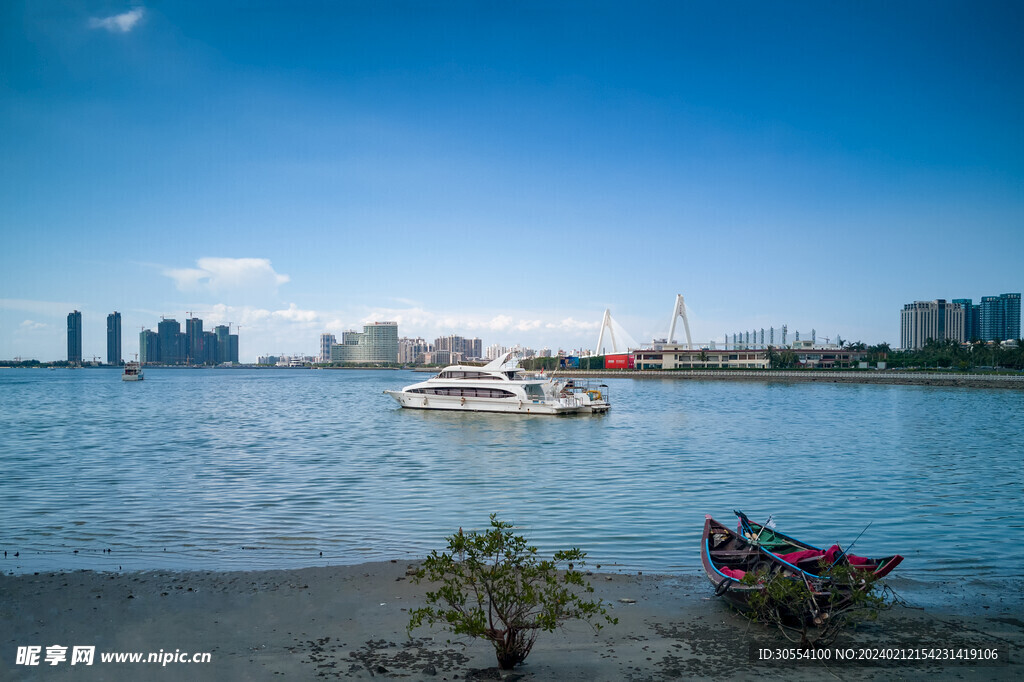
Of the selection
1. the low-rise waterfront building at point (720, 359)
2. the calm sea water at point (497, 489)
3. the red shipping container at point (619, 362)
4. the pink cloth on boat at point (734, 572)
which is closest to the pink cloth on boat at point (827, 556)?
the pink cloth on boat at point (734, 572)

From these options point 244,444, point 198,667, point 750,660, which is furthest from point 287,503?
point 244,444

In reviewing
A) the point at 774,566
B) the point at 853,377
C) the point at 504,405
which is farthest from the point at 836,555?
the point at 853,377

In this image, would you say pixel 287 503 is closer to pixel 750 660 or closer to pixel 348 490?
pixel 348 490

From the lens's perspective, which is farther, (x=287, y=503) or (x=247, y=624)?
(x=287, y=503)

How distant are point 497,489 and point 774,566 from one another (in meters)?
10.9

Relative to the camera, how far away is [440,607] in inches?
364

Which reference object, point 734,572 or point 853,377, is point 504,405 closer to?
point 734,572

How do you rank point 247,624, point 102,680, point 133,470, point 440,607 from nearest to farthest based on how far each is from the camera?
point 102,680, point 247,624, point 440,607, point 133,470

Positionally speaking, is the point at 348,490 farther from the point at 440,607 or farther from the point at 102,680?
the point at 102,680

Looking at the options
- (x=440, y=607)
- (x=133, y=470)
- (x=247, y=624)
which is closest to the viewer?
(x=247, y=624)

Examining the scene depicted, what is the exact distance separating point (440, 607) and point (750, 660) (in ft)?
13.5

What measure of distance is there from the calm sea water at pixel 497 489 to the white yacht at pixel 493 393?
5351 millimetres

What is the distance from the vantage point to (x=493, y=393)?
45.5 m

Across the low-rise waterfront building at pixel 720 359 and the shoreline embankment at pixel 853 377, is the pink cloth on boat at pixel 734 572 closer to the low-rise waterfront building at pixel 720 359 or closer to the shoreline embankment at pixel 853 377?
the shoreline embankment at pixel 853 377
